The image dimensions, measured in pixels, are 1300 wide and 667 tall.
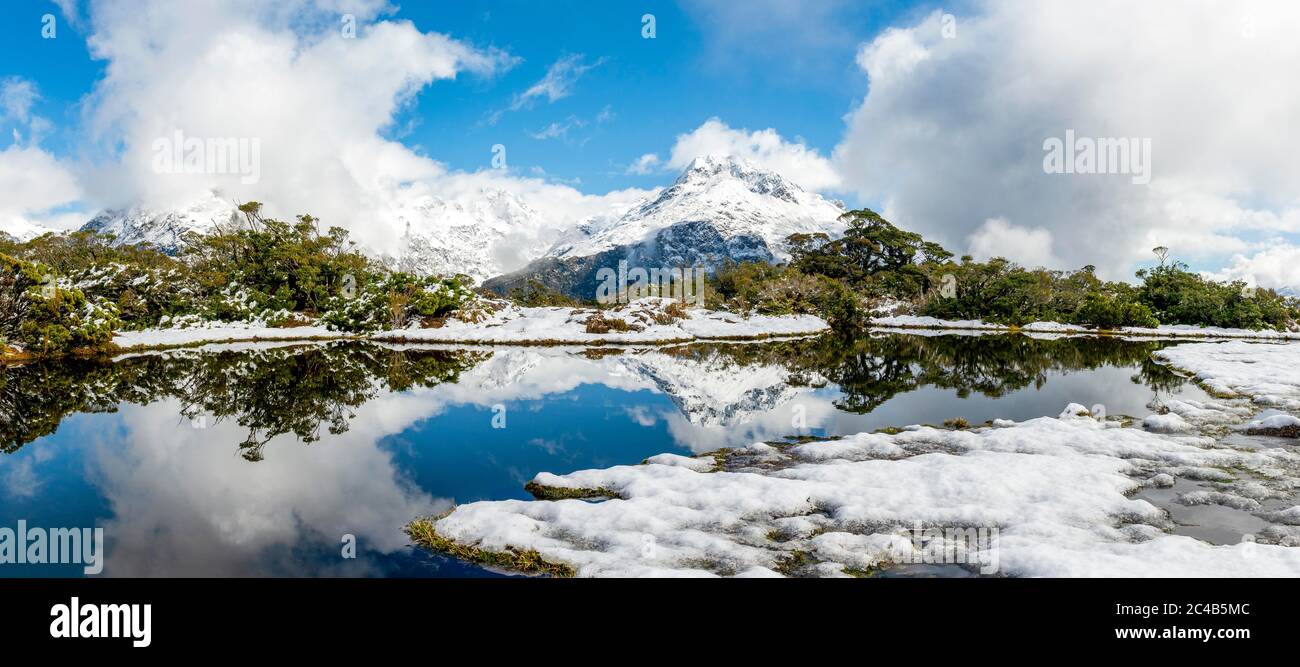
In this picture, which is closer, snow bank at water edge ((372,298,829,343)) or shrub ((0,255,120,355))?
shrub ((0,255,120,355))

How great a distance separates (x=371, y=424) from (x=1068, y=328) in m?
62.3

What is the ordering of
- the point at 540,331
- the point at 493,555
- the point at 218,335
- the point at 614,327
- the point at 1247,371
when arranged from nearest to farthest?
the point at 493,555 → the point at 1247,371 → the point at 218,335 → the point at 540,331 → the point at 614,327

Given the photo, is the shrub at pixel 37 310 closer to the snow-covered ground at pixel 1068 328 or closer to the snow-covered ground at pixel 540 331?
the snow-covered ground at pixel 540 331

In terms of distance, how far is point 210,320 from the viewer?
4422 centimetres

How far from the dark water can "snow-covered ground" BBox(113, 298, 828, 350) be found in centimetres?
860

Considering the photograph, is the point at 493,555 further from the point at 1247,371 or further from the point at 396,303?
the point at 396,303

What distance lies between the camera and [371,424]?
15.3 meters

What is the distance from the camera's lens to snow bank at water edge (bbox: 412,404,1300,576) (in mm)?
6953

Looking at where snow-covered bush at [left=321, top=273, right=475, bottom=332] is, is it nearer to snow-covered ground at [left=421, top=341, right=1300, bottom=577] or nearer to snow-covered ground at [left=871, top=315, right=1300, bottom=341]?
snow-covered ground at [left=421, top=341, right=1300, bottom=577]

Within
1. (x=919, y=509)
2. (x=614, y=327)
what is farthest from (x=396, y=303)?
(x=919, y=509)

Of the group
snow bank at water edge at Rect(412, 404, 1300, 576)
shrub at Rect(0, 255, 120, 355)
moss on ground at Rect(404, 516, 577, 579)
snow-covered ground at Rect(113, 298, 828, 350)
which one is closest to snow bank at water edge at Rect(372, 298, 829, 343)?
snow-covered ground at Rect(113, 298, 828, 350)

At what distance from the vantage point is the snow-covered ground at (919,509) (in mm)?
7012

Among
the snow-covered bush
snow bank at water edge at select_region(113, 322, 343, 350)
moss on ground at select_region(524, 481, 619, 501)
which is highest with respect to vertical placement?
the snow-covered bush
